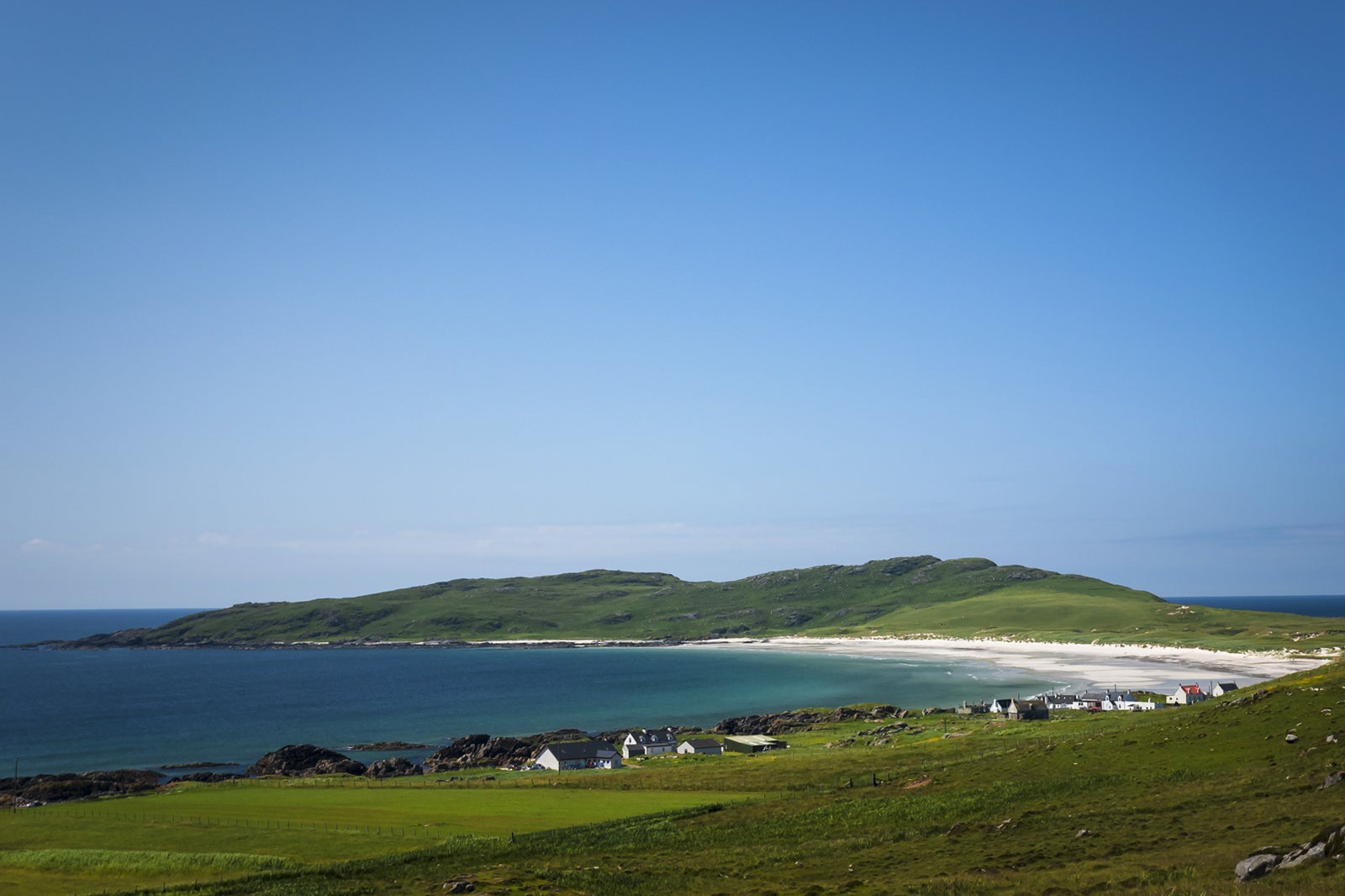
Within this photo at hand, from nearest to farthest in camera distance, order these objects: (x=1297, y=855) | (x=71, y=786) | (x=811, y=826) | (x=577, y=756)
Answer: (x=1297, y=855)
(x=811, y=826)
(x=71, y=786)
(x=577, y=756)

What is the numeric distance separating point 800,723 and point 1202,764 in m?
80.2

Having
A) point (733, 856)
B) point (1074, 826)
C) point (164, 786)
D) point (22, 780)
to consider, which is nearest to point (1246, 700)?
point (1074, 826)

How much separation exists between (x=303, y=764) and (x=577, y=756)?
1294 inches

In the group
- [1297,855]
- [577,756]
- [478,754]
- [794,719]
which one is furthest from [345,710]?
[1297,855]

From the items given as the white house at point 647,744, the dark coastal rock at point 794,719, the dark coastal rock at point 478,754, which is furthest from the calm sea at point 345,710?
the white house at point 647,744

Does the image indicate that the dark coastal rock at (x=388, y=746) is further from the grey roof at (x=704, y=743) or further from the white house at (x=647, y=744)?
the grey roof at (x=704, y=743)

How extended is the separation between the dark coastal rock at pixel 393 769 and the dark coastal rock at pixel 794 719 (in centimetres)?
4355

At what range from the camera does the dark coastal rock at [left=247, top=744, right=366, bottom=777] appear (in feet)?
333

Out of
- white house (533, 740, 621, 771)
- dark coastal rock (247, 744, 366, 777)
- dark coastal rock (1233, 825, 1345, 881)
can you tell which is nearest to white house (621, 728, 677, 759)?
white house (533, 740, 621, 771)

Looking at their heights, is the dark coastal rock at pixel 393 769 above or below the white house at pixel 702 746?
below

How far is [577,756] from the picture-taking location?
330ft

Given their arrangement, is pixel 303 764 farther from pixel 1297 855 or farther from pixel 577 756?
pixel 1297 855

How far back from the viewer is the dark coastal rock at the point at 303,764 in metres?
101

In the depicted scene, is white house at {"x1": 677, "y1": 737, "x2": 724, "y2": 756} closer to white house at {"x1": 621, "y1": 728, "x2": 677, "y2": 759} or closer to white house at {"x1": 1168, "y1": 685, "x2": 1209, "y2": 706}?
white house at {"x1": 621, "y1": 728, "x2": 677, "y2": 759}
